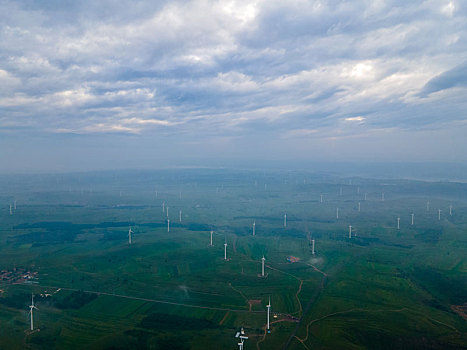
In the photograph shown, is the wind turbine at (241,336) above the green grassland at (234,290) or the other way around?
above

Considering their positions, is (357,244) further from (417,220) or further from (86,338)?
(86,338)

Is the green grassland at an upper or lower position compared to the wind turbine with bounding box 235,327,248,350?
lower

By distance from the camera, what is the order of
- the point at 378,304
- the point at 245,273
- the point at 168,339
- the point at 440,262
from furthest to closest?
1. the point at 440,262
2. the point at 245,273
3. the point at 378,304
4. the point at 168,339

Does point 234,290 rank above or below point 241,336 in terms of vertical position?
below

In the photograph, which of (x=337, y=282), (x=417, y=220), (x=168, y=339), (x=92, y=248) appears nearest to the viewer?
(x=168, y=339)

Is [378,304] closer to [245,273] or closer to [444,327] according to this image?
[444,327]

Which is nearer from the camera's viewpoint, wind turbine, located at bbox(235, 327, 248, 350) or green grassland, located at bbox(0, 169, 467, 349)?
wind turbine, located at bbox(235, 327, 248, 350)

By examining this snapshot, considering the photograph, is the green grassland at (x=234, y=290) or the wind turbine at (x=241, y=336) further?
the green grassland at (x=234, y=290)

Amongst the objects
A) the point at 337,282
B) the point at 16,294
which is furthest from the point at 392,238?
the point at 16,294

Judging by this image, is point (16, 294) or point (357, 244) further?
point (357, 244)

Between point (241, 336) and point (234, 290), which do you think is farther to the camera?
point (234, 290)
